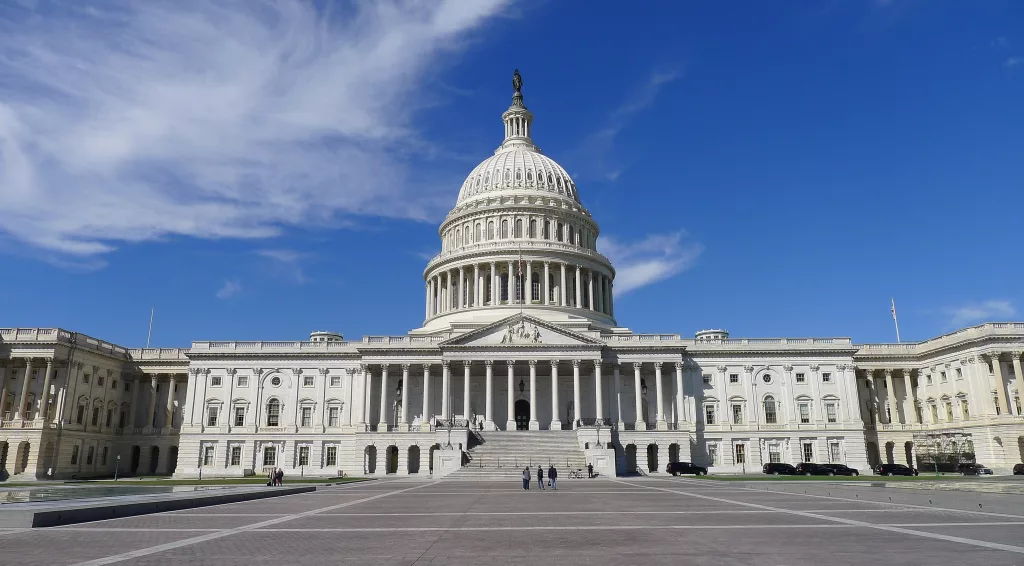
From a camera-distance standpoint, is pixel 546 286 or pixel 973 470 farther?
pixel 546 286

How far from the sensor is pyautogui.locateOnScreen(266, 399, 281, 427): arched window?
273 ft

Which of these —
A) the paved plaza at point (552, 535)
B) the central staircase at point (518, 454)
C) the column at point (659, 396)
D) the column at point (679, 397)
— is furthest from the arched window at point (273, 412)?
the paved plaza at point (552, 535)

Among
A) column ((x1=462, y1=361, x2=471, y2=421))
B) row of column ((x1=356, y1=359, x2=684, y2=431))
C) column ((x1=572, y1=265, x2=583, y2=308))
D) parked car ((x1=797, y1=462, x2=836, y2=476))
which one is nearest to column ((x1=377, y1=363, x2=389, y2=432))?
row of column ((x1=356, y1=359, x2=684, y2=431))

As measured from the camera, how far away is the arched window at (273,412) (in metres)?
83.1

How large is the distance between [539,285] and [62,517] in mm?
79382

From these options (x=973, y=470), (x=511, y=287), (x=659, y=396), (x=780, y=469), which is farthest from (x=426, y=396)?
(x=973, y=470)

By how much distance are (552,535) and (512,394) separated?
197 ft

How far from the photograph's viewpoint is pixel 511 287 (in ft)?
312

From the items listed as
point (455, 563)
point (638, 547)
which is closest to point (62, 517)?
point (455, 563)

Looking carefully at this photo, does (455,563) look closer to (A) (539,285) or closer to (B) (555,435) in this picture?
(B) (555,435)

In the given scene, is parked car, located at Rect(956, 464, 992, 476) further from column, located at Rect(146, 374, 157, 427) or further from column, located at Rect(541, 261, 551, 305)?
column, located at Rect(146, 374, 157, 427)

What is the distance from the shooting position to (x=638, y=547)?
15.6m

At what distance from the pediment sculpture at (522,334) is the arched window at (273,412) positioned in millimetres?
28248

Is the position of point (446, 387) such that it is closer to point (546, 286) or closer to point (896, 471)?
point (546, 286)
